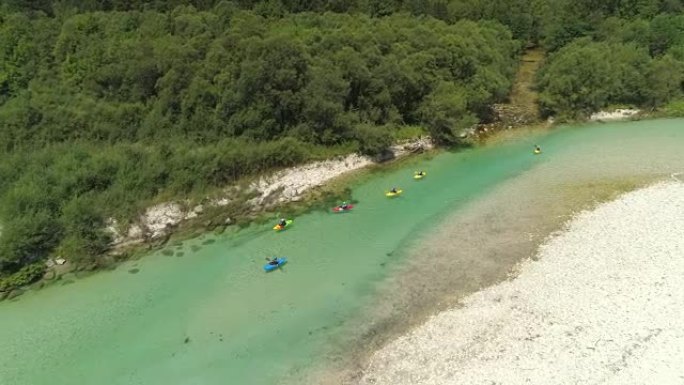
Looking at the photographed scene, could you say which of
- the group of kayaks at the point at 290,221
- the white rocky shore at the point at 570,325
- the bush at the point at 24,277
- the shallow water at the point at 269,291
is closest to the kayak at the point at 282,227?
the group of kayaks at the point at 290,221

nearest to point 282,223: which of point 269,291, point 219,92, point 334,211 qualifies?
point 334,211

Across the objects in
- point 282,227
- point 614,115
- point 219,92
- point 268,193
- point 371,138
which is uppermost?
point 219,92

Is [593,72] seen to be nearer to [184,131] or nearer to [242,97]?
[242,97]

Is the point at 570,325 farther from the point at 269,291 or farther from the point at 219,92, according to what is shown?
the point at 219,92

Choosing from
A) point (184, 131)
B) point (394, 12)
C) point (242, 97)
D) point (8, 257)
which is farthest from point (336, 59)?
point (8, 257)

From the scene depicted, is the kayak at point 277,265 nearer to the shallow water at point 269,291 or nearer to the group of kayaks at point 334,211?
the group of kayaks at point 334,211
